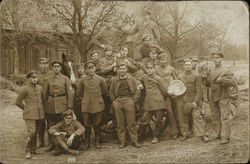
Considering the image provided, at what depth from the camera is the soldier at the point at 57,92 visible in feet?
15.1

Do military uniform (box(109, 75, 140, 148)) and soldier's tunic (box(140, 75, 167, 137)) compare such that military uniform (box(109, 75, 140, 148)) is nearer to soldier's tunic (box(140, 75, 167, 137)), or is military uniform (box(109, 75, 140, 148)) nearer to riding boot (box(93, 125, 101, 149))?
soldier's tunic (box(140, 75, 167, 137))

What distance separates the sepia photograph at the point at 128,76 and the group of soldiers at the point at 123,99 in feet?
0.05

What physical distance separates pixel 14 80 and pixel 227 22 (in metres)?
3.38

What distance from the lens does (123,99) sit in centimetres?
461

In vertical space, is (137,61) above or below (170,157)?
above

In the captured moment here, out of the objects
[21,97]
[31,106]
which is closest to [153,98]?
[31,106]

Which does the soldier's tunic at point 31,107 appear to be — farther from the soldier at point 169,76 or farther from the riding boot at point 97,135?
the soldier at point 169,76

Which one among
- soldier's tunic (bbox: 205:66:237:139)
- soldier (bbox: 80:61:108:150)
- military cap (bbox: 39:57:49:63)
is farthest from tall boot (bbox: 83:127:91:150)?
soldier's tunic (bbox: 205:66:237:139)

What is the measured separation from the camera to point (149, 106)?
184 inches

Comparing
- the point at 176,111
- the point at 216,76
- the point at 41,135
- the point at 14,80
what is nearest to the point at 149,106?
the point at 176,111

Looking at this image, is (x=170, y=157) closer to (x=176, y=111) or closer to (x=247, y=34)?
(x=176, y=111)

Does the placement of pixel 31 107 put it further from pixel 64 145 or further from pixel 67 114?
pixel 64 145

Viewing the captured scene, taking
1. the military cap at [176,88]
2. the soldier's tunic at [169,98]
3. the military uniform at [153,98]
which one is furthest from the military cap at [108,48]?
the military cap at [176,88]

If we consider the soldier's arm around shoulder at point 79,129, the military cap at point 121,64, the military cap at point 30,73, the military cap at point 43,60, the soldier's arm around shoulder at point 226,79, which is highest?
the military cap at point 43,60
